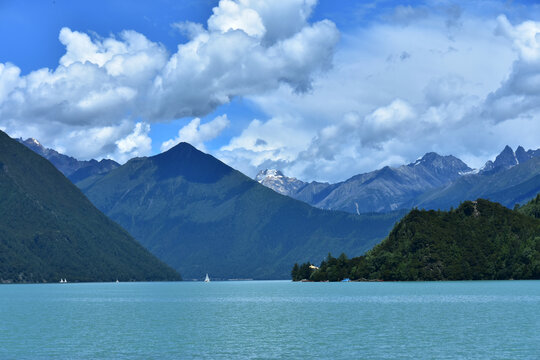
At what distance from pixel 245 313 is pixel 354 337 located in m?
61.2

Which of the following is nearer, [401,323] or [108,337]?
[108,337]

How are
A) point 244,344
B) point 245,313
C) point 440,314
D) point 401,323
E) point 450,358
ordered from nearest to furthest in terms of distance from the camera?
point 450,358 < point 244,344 < point 401,323 < point 440,314 < point 245,313

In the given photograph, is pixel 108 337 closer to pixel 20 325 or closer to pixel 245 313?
pixel 20 325

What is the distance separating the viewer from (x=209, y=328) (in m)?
134

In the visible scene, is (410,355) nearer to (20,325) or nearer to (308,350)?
(308,350)

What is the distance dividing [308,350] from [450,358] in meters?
20.2

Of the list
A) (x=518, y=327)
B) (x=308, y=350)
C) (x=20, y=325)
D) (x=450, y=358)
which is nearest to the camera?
(x=450, y=358)

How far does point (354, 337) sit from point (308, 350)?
16.8 m

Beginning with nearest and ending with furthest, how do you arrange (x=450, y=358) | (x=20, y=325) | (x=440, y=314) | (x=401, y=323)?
1. (x=450, y=358)
2. (x=401, y=323)
3. (x=20, y=325)
4. (x=440, y=314)

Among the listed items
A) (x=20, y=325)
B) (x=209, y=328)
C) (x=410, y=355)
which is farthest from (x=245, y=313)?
(x=410, y=355)

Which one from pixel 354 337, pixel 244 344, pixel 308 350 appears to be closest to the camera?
pixel 308 350

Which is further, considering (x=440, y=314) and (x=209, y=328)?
(x=440, y=314)

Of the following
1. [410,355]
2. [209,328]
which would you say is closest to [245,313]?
[209,328]

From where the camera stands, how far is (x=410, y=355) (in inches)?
3720
